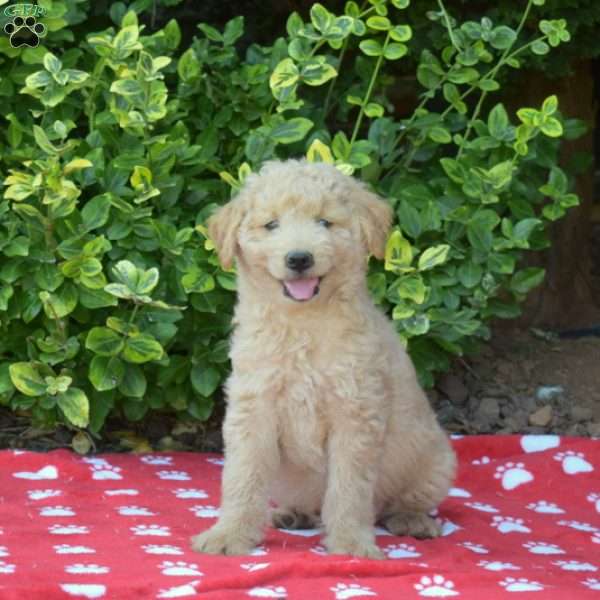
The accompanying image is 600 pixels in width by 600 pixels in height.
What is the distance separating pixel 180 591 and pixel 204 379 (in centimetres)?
207

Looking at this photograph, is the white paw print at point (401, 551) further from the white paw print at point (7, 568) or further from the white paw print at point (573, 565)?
the white paw print at point (7, 568)

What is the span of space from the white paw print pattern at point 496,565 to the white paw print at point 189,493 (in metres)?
1.31

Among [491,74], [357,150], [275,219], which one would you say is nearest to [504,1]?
[491,74]

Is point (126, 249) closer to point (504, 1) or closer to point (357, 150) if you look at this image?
point (357, 150)

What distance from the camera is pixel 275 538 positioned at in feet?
13.8

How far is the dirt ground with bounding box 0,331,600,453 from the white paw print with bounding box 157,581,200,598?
207 centimetres

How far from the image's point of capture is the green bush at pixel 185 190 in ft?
17.1

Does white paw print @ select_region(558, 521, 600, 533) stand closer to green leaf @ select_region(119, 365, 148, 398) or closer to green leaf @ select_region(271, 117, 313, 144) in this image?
green leaf @ select_region(119, 365, 148, 398)

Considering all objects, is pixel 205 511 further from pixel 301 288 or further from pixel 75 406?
pixel 301 288

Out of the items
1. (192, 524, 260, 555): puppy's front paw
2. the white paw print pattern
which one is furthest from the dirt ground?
the white paw print pattern

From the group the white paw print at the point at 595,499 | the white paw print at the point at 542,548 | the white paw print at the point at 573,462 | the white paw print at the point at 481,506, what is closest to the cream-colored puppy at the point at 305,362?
the white paw print at the point at 542,548

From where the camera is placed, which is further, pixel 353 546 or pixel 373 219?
pixel 373 219

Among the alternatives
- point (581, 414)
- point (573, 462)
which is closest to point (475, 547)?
point (573, 462)

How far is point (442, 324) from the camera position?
557cm
